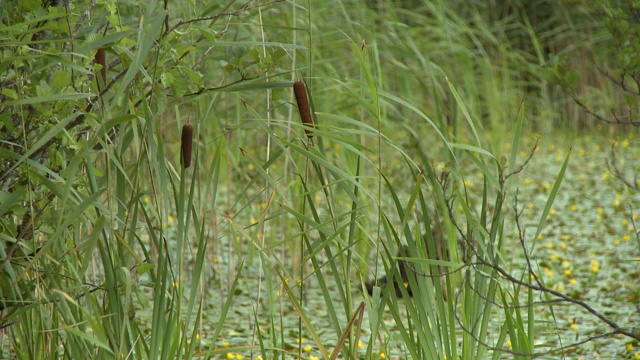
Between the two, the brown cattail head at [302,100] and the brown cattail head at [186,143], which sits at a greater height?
the brown cattail head at [302,100]

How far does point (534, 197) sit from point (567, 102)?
2163 millimetres

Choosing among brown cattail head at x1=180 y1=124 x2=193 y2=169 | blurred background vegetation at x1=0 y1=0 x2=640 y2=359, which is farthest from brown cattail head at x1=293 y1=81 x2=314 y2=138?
brown cattail head at x1=180 y1=124 x2=193 y2=169

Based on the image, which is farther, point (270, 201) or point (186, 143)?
point (270, 201)

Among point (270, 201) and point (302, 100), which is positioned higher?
point (302, 100)

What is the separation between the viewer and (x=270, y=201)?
1382mm

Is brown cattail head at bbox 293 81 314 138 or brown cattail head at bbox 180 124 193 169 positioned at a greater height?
brown cattail head at bbox 293 81 314 138

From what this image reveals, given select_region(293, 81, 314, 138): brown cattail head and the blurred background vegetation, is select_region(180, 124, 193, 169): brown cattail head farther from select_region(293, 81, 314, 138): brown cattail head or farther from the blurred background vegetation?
select_region(293, 81, 314, 138): brown cattail head

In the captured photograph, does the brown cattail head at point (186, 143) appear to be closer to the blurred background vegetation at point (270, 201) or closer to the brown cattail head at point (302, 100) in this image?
the blurred background vegetation at point (270, 201)

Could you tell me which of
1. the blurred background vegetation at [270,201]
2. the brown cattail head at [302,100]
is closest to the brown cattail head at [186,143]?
the blurred background vegetation at [270,201]

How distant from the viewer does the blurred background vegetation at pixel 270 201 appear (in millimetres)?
1324

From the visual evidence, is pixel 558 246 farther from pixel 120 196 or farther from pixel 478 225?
pixel 120 196

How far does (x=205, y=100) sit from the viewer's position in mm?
2898

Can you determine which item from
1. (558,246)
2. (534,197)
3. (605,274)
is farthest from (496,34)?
(605,274)

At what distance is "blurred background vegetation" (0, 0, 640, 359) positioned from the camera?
1.32m
